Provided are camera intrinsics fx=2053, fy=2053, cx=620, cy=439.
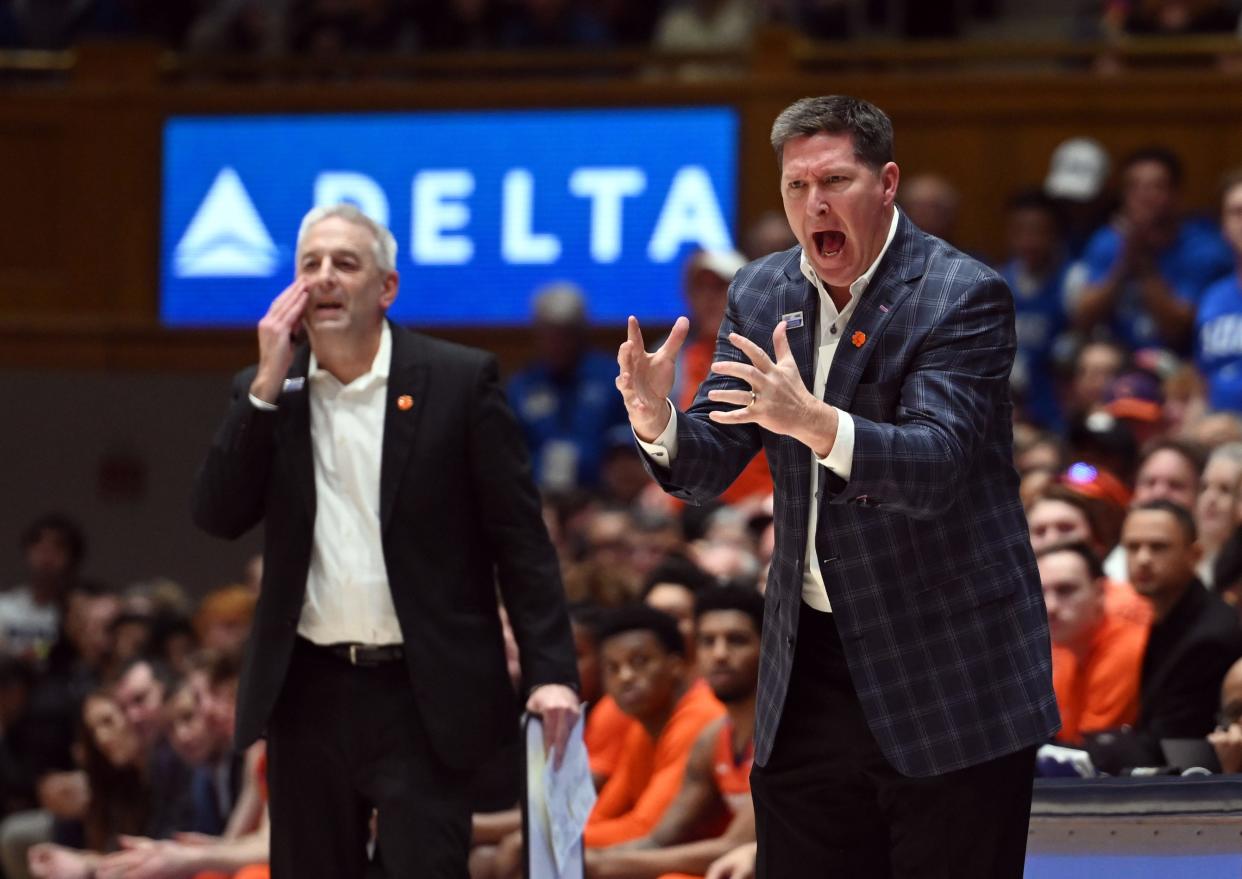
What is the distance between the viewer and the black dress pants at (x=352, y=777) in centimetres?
360

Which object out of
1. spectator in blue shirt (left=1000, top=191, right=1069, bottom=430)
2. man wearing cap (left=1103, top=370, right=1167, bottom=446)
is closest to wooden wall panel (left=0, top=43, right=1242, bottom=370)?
spectator in blue shirt (left=1000, top=191, right=1069, bottom=430)

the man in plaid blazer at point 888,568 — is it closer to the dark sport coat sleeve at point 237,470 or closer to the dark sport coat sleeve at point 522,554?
the dark sport coat sleeve at point 522,554

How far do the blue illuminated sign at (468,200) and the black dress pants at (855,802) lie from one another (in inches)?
252

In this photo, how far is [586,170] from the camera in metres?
9.37

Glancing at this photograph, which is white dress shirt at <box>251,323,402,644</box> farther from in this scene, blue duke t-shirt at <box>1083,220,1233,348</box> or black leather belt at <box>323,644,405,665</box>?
blue duke t-shirt at <box>1083,220,1233,348</box>

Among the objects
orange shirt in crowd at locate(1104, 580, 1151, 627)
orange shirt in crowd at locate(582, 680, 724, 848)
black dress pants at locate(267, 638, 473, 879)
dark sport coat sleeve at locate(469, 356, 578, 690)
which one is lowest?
orange shirt in crowd at locate(582, 680, 724, 848)

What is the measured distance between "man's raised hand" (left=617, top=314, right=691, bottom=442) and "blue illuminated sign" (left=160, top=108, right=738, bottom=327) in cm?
643

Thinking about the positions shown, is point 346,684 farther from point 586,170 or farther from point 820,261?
point 586,170

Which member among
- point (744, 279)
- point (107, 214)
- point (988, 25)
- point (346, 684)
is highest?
point (988, 25)

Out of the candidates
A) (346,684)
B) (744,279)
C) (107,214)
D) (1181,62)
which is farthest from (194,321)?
(744,279)

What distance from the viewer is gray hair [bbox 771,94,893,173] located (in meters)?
2.74

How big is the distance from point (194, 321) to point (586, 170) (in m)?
2.03

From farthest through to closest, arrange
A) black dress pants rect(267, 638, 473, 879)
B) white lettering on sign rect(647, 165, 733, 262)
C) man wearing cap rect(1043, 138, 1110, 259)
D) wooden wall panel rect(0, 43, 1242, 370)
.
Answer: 1. white lettering on sign rect(647, 165, 733, 262)
2. wooden wall panel rect(0, 43, 1242, 370)
3. man wearing cap rect(1043, 138, 1110, 259)
4. black dress pants rect(267, 638, 473, 879)

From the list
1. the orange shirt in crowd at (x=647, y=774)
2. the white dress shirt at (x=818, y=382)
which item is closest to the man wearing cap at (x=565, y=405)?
the orange shirt in crowd at (x=647, y=774)
